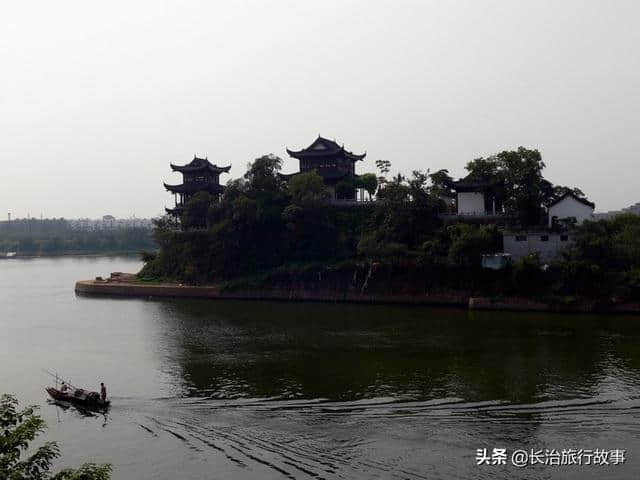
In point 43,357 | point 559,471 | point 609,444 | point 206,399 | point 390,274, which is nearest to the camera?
point 559,471

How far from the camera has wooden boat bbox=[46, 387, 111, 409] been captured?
25656 millimetres

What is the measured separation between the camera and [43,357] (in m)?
35.1

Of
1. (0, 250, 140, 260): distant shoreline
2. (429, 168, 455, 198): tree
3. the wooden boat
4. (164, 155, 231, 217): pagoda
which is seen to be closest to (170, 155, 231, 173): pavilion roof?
(164, 155, 231, 217): pagoda

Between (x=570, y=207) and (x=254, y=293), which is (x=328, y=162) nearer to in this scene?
(x=254, y=293)

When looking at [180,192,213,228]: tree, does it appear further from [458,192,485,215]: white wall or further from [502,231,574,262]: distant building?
[502,231,574,262]: distant building

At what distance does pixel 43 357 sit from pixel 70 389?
9027 mm

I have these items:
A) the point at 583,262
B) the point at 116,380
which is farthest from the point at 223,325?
the point at 583,262

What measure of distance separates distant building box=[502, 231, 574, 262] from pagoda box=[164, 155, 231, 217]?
110 feet

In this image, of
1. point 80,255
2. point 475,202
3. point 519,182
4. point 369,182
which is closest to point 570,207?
point 519,182

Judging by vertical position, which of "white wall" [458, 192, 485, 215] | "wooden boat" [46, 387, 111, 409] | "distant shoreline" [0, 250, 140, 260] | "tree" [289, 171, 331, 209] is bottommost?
"wooden boat" [46, 387, 111, 409]

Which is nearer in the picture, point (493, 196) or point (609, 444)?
point (609, 444)

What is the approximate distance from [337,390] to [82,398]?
10.3 metres

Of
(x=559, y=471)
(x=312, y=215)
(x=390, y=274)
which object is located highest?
(x=312, y=215)

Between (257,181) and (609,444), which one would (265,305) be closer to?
(257,181)
